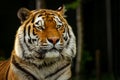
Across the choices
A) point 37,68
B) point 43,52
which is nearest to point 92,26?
point 37,68

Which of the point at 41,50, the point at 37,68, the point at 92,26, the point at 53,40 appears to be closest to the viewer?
the point at 53,40

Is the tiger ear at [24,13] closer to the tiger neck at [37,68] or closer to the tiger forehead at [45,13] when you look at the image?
the tiger forehead at [45,13]

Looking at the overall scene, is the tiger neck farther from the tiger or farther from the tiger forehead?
the tiger forehead

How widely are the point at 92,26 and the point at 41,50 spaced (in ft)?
30.2

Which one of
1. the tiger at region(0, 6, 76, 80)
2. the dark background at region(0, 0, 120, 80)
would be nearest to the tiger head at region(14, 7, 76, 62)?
the tiger at region(0, 6, 76, 80)

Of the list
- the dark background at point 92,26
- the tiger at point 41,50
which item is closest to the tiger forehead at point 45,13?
the tiger at point 41,50

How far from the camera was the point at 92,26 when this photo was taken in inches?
582

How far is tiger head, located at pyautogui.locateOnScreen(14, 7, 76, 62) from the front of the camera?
5598mm

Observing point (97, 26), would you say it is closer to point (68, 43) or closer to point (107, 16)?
point (107, 16)

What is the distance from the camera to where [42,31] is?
5691mm

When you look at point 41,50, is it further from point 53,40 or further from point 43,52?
point 53,40

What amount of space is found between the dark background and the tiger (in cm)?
774

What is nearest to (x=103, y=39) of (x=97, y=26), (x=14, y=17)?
(x=97, y=26)

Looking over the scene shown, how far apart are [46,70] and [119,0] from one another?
29.3ft
